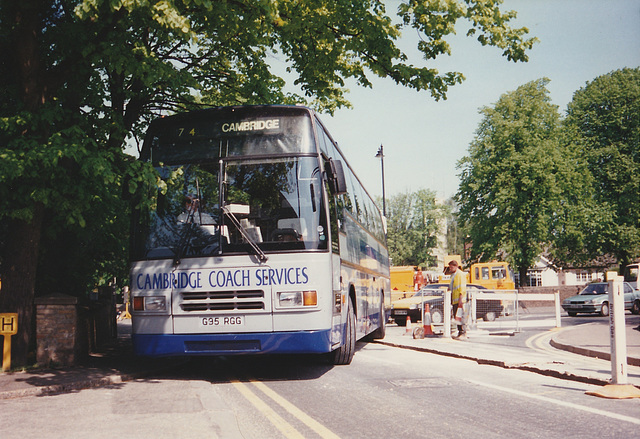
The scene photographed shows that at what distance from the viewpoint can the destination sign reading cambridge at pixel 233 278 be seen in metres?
8.76

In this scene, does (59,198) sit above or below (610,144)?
below

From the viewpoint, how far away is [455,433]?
5.42 meters

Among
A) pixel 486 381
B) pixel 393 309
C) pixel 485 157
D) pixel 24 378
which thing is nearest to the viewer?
pixel 486 381

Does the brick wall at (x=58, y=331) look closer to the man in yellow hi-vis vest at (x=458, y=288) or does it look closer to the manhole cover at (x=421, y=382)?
the manhole cover at (x=421, y=382)

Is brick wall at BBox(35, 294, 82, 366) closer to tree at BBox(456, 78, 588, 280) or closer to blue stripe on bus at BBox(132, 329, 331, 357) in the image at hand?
blue stripe on bus at BBox(132, 329, 331, 357)

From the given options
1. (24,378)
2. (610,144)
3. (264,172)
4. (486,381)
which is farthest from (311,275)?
(610,144)

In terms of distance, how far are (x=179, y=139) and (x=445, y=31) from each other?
618cm

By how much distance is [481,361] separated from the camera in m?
11.2

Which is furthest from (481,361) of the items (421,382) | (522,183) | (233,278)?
(522,183)

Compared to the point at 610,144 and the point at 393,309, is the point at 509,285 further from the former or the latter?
the point at 610,144

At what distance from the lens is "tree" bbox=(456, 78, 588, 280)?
4528cm

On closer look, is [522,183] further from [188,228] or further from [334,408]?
[334,408]

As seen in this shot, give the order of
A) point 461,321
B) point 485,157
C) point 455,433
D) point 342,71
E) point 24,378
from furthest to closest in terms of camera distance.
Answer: point 485,157 → point 461,321 → point 342,71 → point 24,378 → point 455,433

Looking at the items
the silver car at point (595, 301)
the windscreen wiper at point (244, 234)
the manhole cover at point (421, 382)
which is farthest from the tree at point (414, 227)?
the windscreen wiper at point (244, 234)
